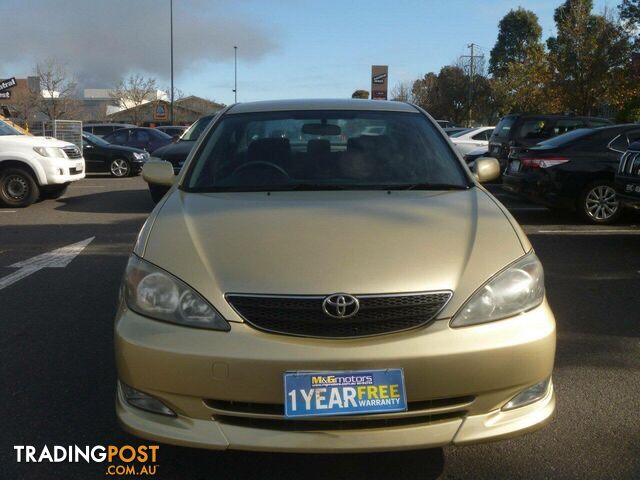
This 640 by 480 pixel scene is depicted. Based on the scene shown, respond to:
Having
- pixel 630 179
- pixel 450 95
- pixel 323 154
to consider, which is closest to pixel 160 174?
pixel 323 154

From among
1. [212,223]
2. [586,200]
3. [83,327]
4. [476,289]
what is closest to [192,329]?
[212,223]

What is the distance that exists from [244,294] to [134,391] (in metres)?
0.58

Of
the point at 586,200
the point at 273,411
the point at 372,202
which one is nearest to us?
the point at 273,411

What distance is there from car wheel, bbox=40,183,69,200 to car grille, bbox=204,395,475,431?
33.7ft

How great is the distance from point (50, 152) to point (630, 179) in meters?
9.04

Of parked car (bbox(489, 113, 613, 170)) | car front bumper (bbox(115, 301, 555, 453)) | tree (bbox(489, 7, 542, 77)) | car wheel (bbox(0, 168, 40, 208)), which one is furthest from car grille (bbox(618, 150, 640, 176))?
tree (bbox(489, 7, 542, 77))

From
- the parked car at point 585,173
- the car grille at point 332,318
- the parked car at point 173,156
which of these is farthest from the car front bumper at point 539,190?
the car grille at point 332,318

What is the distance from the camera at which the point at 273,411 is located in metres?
2.42

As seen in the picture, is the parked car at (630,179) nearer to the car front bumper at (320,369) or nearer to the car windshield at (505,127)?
the car front bumper at (320,369)

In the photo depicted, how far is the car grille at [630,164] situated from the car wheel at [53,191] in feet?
29.9

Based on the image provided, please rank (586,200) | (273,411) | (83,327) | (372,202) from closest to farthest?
(273,411) → (372,202) → (83,327) → (586,200)

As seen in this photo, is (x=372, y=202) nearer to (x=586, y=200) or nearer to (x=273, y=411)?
(x=273, y=411)

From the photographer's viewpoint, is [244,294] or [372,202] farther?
[372,202]

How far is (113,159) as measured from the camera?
703 inches
